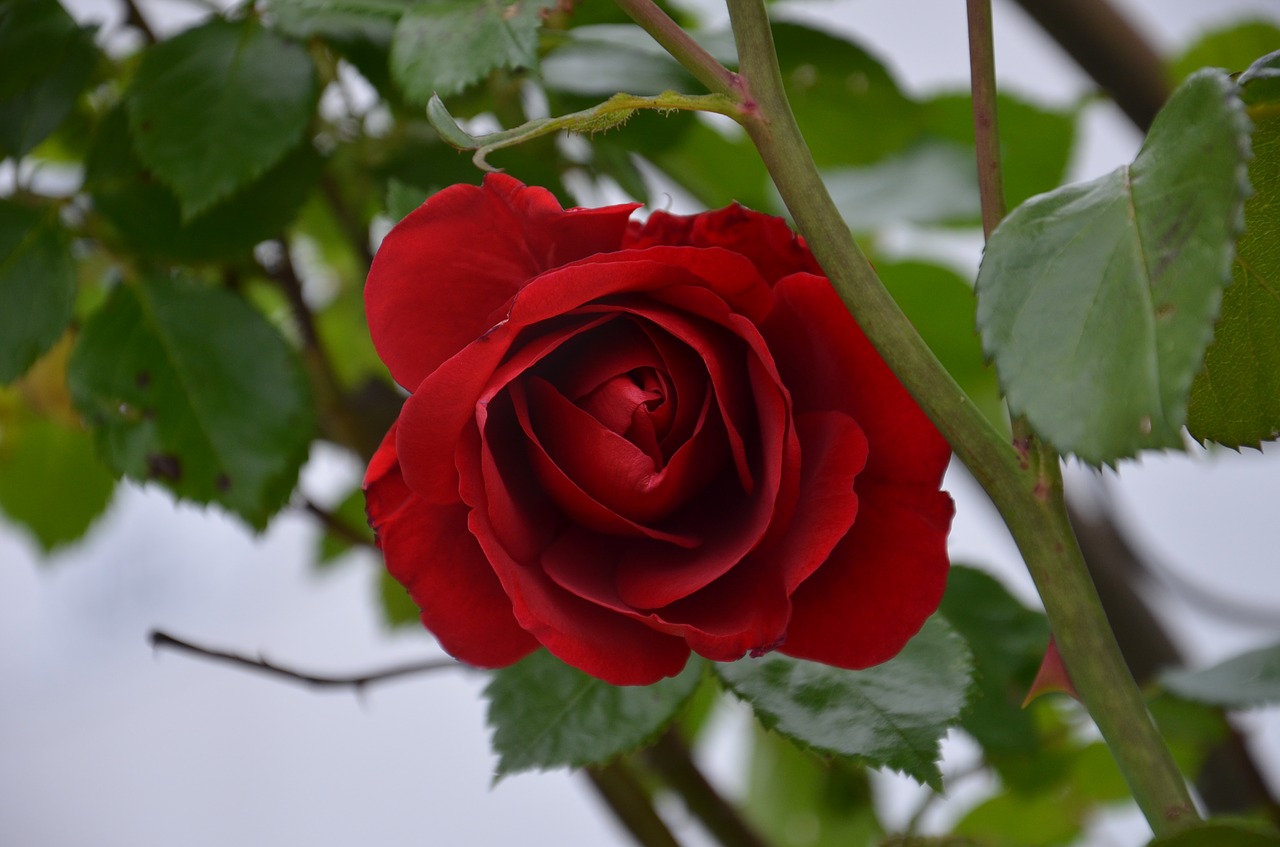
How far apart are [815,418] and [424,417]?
0.24ft

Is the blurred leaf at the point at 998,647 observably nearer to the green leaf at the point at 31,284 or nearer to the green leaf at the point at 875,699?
the green leaf at the point at 875,699

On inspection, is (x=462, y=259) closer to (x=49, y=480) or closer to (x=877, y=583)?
(x=877, y=583)

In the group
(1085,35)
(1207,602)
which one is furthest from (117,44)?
(1207,602)

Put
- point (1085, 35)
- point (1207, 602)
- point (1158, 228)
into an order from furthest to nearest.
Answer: point (1207, 602), point (1085, 35), point (1158, 228)

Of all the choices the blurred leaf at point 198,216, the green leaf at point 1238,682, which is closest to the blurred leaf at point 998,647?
the green leaf at point 1238,682

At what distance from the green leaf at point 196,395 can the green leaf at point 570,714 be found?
0.33 feet

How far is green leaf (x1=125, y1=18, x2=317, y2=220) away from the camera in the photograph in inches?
12.6

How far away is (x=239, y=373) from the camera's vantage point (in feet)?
1.13

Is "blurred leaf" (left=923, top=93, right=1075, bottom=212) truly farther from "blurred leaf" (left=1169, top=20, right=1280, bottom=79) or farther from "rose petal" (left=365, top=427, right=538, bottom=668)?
"rose petal" (left=365, top=427, right=538, bottom=668)

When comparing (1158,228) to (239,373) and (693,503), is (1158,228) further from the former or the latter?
(239,373)

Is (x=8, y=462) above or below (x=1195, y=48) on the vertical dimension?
below

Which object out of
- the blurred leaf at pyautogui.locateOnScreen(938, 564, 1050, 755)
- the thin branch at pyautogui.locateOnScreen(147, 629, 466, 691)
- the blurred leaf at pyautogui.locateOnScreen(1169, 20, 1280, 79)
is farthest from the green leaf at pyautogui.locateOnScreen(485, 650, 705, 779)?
the blurred leaf at pyautogui.locateOnScreen(1169, 20, 1280, 79)

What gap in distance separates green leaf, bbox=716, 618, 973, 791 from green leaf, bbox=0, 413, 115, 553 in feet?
1.32

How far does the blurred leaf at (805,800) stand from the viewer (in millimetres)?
546
